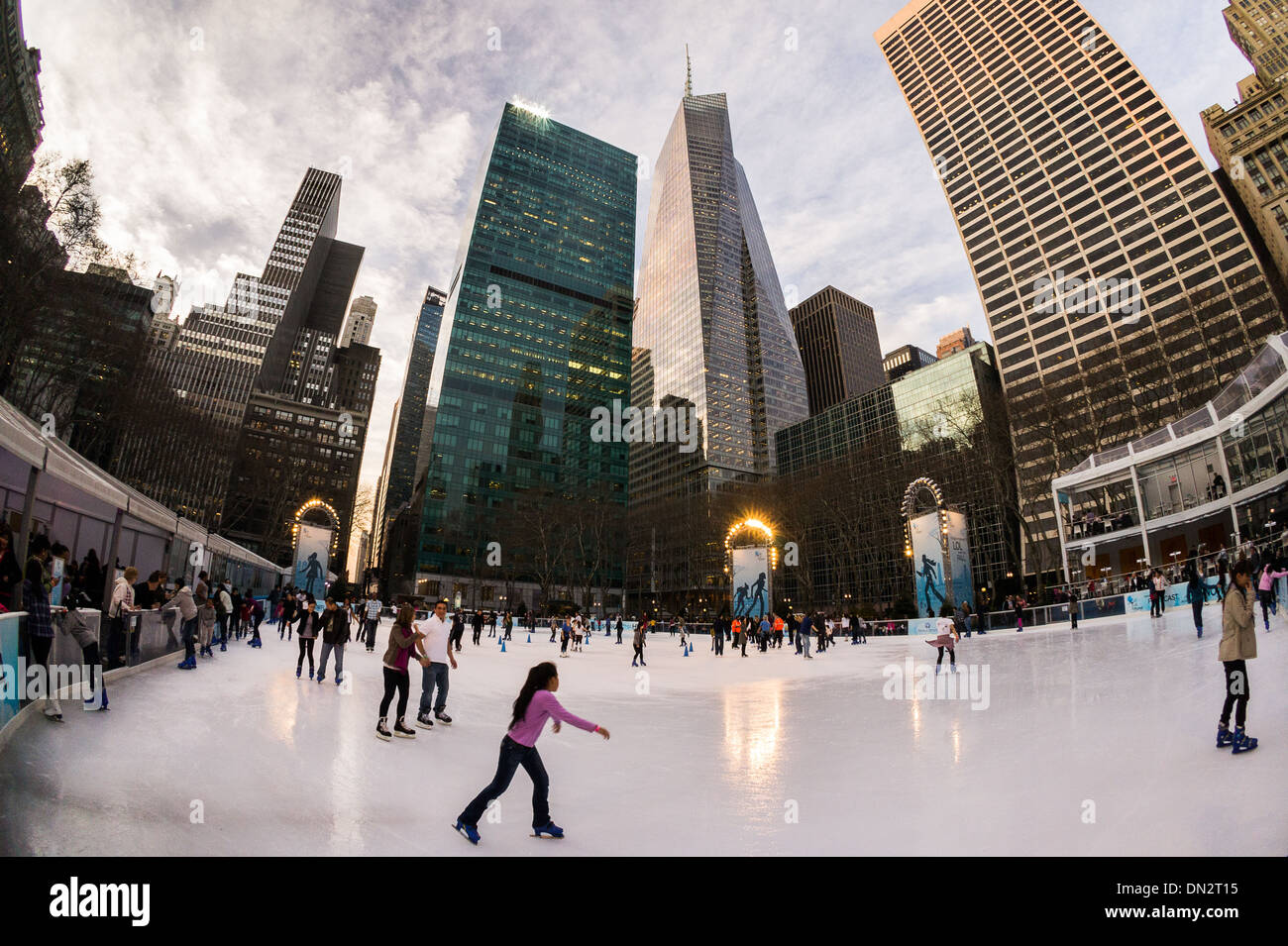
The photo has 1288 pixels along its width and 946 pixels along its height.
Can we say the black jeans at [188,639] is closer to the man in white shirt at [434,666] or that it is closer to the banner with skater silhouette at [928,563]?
the man in white shirt at [434,666]

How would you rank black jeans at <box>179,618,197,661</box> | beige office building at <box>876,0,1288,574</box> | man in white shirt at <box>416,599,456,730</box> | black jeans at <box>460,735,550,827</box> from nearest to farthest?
black jeans at <box>460,735,550,827</box> < man in white shirt at <box>416,599,456,730</box> < black jeans at <box>179,618,197,661</box> < beige office building at <box>876,0,1288,574</box>

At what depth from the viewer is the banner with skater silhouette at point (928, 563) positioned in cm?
2619

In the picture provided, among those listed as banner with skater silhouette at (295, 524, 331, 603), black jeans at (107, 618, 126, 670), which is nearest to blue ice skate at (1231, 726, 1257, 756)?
black jeans at (107, 618, 126, 670)

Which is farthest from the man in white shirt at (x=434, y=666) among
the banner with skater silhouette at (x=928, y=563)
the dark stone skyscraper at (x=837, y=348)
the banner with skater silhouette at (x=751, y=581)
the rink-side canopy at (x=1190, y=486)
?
the dark stone skyscraper at (x=837, y=348)

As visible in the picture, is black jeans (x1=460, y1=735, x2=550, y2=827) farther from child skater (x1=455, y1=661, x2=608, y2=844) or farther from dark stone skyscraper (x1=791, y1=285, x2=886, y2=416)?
dark stone skyscraper (x1=791, y1=285, x2=886, y2=416)

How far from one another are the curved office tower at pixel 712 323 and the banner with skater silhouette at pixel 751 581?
3053 inches

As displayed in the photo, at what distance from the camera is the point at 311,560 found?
32719 millimetres

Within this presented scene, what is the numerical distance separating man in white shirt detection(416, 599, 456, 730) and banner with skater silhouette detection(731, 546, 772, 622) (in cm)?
2302

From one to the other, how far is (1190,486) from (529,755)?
4268cm

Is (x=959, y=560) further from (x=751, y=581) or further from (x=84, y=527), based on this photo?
(x=84, y=527)

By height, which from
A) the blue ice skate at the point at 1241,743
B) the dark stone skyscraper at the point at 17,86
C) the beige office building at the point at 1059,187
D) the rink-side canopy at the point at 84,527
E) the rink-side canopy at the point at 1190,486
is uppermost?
the beige office building at the point at 1059,187

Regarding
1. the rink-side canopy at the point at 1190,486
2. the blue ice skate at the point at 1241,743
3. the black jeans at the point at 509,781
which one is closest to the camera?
the black jeans at the point at 509,781

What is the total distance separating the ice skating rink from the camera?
12.9ft
